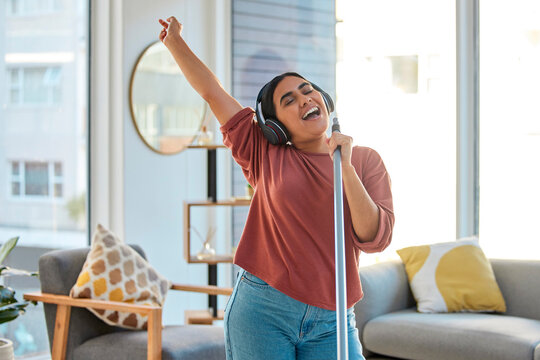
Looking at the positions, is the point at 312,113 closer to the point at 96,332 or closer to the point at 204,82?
the point at 204,82

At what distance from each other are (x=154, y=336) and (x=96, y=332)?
464 mm

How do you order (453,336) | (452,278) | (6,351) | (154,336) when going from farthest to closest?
1. (452,278)
2. (453,336)
3. (6,351)
4. (154,336)

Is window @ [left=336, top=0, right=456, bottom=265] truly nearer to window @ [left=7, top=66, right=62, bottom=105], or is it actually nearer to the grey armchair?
the grey armchair

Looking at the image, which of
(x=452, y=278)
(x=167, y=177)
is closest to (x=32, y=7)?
(x=167, y=177)

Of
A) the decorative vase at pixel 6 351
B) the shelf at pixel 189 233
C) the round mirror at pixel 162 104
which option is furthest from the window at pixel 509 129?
the decorative vase at pixel 6 351

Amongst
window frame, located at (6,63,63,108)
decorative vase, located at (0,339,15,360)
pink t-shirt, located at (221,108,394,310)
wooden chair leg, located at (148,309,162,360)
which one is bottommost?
decorative vase, located at (0,339,15,360)

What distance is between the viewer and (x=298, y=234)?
57.7 inches

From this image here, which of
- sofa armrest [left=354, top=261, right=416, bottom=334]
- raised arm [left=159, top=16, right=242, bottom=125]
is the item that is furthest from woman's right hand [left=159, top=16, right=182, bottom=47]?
→ sofa armrest [left=354, top=261, right=416, bottom=334]

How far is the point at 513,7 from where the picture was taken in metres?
4.22

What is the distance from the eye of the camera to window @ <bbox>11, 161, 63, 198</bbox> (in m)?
3.72

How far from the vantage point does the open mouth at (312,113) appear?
5.13 ft

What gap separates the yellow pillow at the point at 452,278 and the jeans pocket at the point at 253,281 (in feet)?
7.23

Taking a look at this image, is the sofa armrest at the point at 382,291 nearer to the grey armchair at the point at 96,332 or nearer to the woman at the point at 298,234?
the grey armchair at the point at 96,332

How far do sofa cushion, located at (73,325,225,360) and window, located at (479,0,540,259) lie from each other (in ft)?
6.72
